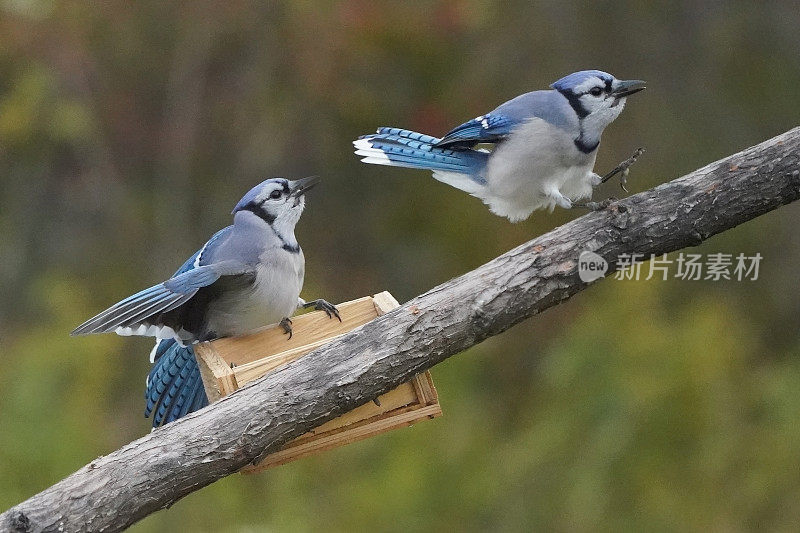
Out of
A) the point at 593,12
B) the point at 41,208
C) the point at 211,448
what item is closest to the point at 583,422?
the point at 593,12

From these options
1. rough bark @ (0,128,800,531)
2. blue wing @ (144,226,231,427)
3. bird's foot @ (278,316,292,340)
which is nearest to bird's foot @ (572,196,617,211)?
rough bark @ (0,128,800,531)

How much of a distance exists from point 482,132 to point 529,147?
0.17m

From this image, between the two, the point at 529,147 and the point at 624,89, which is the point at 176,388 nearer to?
the point at 529,147

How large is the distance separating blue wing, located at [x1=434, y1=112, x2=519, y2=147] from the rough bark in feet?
1.53

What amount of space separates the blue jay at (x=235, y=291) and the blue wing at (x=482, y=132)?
395mm

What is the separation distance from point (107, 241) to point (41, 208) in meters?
0.46

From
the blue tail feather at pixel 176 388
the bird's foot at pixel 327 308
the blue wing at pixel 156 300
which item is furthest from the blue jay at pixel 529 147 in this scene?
the blue tail feather at pixel 176 388

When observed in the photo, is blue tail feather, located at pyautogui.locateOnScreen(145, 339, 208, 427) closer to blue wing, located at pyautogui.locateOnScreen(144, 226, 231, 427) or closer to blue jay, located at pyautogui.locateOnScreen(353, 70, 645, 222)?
blue wing, located at pyautogui.locateOnScreen(144, 226, 231, 427)

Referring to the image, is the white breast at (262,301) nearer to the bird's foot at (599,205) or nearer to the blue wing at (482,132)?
the blue wing at (482,132)

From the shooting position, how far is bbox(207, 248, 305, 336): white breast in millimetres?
2680

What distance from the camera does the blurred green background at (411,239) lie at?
14.9 ft

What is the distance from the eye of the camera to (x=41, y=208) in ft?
19.3

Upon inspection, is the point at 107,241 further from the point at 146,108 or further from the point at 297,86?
the point at 297,86

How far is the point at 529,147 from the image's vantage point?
276cm
